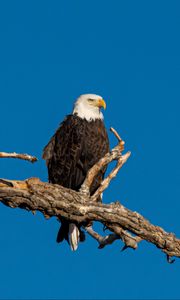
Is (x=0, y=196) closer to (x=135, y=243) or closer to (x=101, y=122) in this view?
(x=135, y=243)

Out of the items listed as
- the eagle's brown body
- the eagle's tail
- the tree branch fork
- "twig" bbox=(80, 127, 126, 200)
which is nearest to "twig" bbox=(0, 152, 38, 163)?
the tree branch fork

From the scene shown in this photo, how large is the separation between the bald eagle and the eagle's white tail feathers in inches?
5.3

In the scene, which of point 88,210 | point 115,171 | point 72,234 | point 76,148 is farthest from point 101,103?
point 88,210

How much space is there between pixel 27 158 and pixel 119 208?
40.7 inches

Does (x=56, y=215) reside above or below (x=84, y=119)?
below

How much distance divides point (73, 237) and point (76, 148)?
114 centimetres

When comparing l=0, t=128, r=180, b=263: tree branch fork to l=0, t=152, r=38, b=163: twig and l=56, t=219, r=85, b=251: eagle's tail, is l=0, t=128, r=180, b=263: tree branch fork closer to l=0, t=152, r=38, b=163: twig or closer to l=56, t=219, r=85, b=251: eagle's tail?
l=0, t=152, r=38, b=163: twig

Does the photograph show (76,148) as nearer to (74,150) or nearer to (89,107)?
(74,150)

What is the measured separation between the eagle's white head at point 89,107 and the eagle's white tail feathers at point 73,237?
146 cm

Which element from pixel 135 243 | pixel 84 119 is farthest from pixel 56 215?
pixel 84 119

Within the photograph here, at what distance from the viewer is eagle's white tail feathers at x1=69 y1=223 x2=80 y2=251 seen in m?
7.38

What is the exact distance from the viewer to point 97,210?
5.60m

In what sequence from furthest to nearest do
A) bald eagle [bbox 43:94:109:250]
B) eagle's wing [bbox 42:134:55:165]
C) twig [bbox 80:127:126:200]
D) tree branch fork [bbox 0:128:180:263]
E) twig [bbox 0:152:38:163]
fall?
eagle's wing [bbox 42:134:55:165] < bald eagle [bbox 43:94:109:250] < twig [bbox 80:127:126:200] < tree branch fork [bbox 0:128:180:263] < twig [bbox 0:152:38:163]

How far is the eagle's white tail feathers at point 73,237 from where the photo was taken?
7.38m
